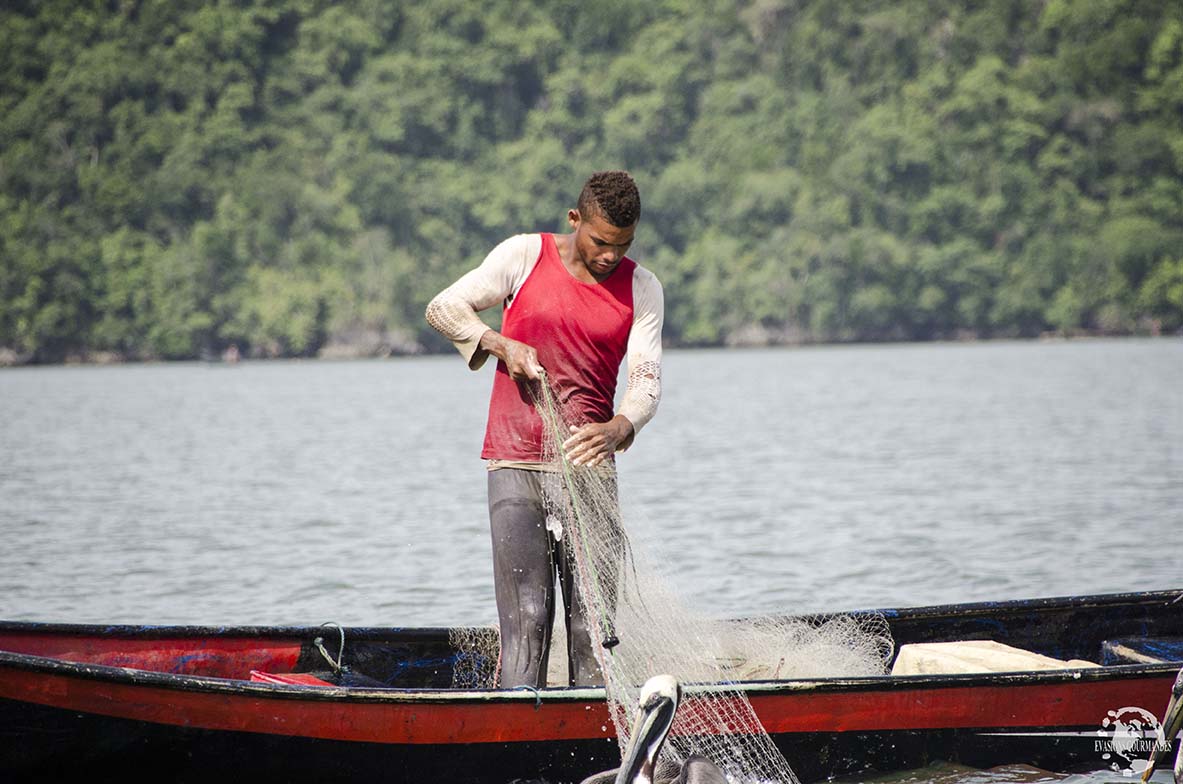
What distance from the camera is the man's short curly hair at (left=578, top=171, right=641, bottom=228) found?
5895 mm

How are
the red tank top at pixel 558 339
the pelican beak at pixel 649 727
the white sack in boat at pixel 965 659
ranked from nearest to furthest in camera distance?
the pelican beak at pixel 649 727
the red tank top at pixel 558 339
the white sack in boat at pixel 965 659

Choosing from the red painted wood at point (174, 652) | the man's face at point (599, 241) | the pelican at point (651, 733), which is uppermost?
the man's face at point (599, 241)

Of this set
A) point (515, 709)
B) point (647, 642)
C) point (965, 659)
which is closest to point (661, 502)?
point (965, 659)

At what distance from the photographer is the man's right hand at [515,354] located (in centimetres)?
588

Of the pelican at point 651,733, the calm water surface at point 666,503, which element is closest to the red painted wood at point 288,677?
the calm water surface at point 666,503

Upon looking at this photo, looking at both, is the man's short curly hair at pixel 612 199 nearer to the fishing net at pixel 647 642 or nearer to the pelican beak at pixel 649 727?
the fishing net at pixel 647 642

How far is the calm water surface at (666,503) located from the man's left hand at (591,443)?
0.45 m

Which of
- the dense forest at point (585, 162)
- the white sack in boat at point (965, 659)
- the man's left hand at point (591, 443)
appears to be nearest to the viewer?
the man's left hand at point (591, 443)

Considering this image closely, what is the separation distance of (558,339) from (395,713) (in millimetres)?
1617

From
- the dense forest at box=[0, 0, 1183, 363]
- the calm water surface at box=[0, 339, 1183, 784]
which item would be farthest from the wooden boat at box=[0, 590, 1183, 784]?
the dense forest at box=[0, 0, 1183, 363]

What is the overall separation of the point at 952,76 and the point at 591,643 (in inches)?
3226

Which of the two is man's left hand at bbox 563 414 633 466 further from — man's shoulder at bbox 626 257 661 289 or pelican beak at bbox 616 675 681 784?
pelican beak at bbox 616 675 681 784

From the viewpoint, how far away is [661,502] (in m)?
19.1

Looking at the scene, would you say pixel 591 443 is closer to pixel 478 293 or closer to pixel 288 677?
pixel 478 293
